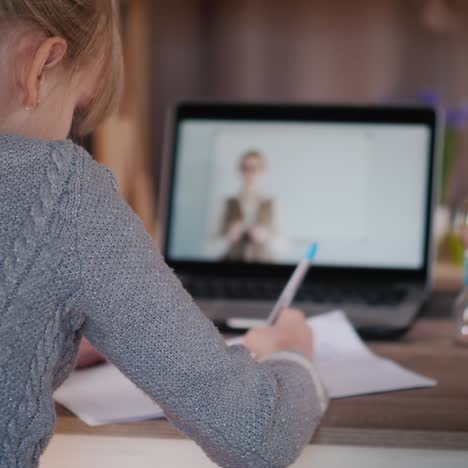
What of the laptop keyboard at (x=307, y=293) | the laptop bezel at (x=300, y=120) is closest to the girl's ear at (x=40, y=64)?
the laptop keyboard at (x=307, y=293)

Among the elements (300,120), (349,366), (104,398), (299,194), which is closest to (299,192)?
(299,194)

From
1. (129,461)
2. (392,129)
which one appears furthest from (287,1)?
(129,461)

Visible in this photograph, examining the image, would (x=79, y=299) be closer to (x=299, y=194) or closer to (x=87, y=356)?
(x=87, y=356)

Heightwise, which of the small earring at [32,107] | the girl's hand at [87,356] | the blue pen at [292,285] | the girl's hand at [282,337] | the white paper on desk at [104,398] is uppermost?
the small earring at [32,107]

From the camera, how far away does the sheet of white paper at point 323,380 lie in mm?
717

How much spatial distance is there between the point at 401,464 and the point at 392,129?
28.5 inches

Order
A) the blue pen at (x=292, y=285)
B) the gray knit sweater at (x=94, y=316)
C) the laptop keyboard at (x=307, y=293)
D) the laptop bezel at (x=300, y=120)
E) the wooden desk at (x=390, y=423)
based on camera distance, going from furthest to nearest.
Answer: the laptop bezel at (x=300, y=120), the laptop keyboard at (x=307, y=293), the blue pen at (x=292, y=285), the wooden desk at (x=390, y=423), the gray knit sweater at (x=94, y=316)

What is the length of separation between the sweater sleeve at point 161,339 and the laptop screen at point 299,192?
0.72 meters

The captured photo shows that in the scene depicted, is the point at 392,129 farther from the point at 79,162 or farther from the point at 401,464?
the point at 79,162

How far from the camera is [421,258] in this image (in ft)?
4.15

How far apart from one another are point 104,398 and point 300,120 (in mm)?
715

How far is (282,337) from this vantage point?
0.76 meters

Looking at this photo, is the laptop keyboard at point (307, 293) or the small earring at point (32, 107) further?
→ the laptop keyboard at point (307, 293)

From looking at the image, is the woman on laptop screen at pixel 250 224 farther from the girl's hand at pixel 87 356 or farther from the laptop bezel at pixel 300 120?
the girl's hand at pixel 87 356
